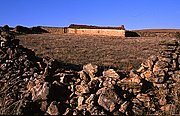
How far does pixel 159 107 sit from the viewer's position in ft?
42.1

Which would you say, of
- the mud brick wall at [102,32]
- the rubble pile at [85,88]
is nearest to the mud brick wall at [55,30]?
the mud brick wall at [102,32]

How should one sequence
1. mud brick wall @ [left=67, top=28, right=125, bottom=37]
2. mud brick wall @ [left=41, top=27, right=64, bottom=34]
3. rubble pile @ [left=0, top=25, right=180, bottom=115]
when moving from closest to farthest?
1. rubble pile @ [left=0, top=25, right=180, bottom=115]
2. mud brick wall @ [left=67, top=28, right=125, bottom=37]
3. mud brick wall @ [left=41, top=27, right=64, bottom=34]

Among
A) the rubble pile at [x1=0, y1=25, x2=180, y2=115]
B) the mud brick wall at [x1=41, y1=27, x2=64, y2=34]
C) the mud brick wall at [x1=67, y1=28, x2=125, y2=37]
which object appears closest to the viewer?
the rubble pile at [x1=0, y1=25, x2=180, y2=115]

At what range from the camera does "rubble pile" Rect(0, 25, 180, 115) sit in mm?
12211

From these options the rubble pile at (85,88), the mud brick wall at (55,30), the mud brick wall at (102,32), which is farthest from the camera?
the mud brick wall at (55,30)

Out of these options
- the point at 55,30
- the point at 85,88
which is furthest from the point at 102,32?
the point at 85,88

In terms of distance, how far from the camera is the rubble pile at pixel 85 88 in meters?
12.2

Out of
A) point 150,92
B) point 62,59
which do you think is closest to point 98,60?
point 62,59

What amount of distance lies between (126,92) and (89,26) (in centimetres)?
4482

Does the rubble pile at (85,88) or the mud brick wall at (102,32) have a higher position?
the mud brick wall at (102,32)

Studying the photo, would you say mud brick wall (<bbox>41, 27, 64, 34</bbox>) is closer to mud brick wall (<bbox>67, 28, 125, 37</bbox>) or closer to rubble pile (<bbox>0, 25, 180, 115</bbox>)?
mud brick wall (<bbox>67, 28, 125, 37</bbox>)

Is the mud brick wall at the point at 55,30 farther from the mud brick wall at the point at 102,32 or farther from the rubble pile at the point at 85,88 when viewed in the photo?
the rubble pile at the point at 85,88

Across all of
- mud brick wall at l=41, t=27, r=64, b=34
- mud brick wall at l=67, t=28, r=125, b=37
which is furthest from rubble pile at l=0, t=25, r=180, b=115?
mud brick wall at l=41, t=27, r=64, b=34

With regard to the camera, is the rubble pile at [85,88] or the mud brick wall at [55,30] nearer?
the rubble pile at [85,88]
